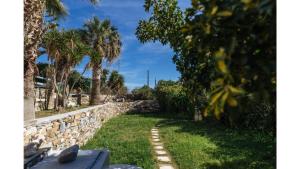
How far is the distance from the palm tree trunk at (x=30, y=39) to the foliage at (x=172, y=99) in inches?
535

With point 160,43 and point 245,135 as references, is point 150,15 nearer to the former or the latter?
point 160,43

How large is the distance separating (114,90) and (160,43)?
1480 inches

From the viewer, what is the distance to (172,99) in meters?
24.2

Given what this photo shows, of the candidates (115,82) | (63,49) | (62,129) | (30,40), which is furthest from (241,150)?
(115,82)

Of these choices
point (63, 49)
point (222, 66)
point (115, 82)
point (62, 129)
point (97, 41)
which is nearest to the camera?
point (222, 66)

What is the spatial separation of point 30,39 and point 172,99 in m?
16.9

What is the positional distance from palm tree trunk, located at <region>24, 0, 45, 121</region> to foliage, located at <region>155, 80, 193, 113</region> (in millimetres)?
13586

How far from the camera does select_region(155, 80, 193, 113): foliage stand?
22.8 meters

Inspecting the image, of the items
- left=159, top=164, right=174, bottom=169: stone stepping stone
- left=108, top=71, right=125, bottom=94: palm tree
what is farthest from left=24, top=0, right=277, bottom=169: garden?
left=108, top=71, right=125, bottom=94: palm tree

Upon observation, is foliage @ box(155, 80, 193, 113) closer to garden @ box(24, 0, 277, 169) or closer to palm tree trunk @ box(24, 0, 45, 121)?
garden @ box(24, 0, 277, 169)

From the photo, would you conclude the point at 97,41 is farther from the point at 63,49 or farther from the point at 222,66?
the point at 222,66

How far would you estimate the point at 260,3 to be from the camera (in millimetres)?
1332
